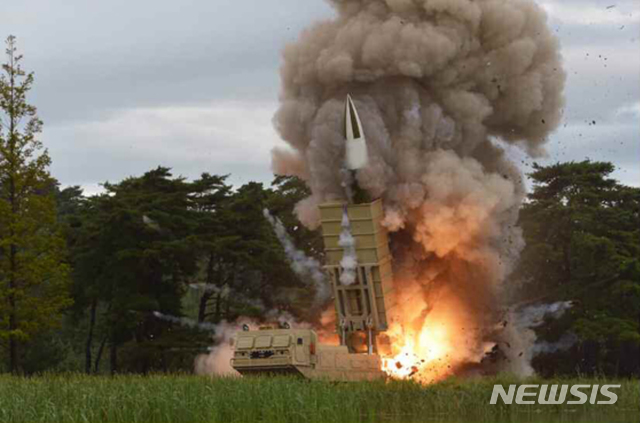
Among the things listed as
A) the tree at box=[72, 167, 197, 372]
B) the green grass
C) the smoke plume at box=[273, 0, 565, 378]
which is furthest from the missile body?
the tree at box=[72, 167, 197, 372]

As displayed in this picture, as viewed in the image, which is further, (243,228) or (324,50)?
(243,228)

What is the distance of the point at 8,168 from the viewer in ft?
140

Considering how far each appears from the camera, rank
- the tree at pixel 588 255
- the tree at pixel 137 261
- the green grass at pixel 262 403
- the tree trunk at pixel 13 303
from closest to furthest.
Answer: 1. the green grass at pixel 262 403
2. the tree trunk at pixel 13 303
3. the tree at pixel 588 255
4. the tree at pixel 137 261

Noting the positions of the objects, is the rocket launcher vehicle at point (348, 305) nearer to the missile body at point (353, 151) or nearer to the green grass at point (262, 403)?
the missile body at point (353, 151)

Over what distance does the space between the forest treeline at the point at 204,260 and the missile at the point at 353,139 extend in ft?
34.1

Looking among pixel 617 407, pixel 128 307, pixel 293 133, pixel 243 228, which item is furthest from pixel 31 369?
pixel 617 407

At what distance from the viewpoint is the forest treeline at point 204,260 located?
141ft

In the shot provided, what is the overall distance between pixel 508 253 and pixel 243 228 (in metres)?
14.6

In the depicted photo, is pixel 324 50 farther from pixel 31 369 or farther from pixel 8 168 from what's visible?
pixel 31 369

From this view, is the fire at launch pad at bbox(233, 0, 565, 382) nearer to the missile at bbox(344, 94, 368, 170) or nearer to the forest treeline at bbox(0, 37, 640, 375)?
the missile at bbox(344, 94, 368, 170)

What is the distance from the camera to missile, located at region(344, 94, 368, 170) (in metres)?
34.4

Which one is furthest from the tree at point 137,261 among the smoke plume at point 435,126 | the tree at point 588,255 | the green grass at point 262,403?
the green grass at point 262,403

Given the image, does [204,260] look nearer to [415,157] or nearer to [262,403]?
[415,157]

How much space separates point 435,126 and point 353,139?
2.89m
